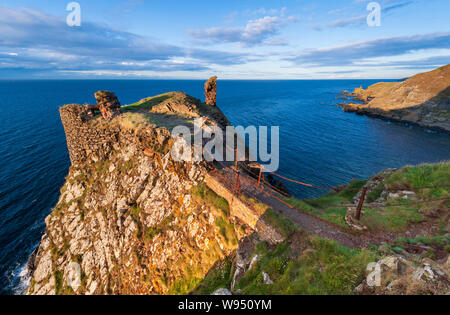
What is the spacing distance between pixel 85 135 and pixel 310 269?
27.8 meters

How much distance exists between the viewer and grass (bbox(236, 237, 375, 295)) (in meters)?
8.67

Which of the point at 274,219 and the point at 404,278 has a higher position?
the point at 404,278

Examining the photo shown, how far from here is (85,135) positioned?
2477 centimetres

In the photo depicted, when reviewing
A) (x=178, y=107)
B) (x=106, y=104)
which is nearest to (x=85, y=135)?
(x=106, y=104)

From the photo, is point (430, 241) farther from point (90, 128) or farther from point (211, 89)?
point (90, 128)

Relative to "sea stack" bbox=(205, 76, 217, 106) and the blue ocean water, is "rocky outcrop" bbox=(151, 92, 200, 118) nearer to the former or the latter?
"sea stack" bbox=(205, 76, 217, 106)

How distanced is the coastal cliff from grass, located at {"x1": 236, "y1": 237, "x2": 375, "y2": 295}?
89152 millimetres

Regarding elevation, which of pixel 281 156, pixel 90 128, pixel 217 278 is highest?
pixel 90 128

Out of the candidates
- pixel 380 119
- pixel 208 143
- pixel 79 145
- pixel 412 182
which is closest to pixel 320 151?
pixel 412 182

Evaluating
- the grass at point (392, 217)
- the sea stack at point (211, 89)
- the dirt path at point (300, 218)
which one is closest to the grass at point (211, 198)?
the dirt path at point (300, 218)

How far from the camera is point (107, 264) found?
61.2 feet

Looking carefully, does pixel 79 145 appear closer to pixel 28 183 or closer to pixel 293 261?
pixel 28 183

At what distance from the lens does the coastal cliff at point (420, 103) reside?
72.2m
